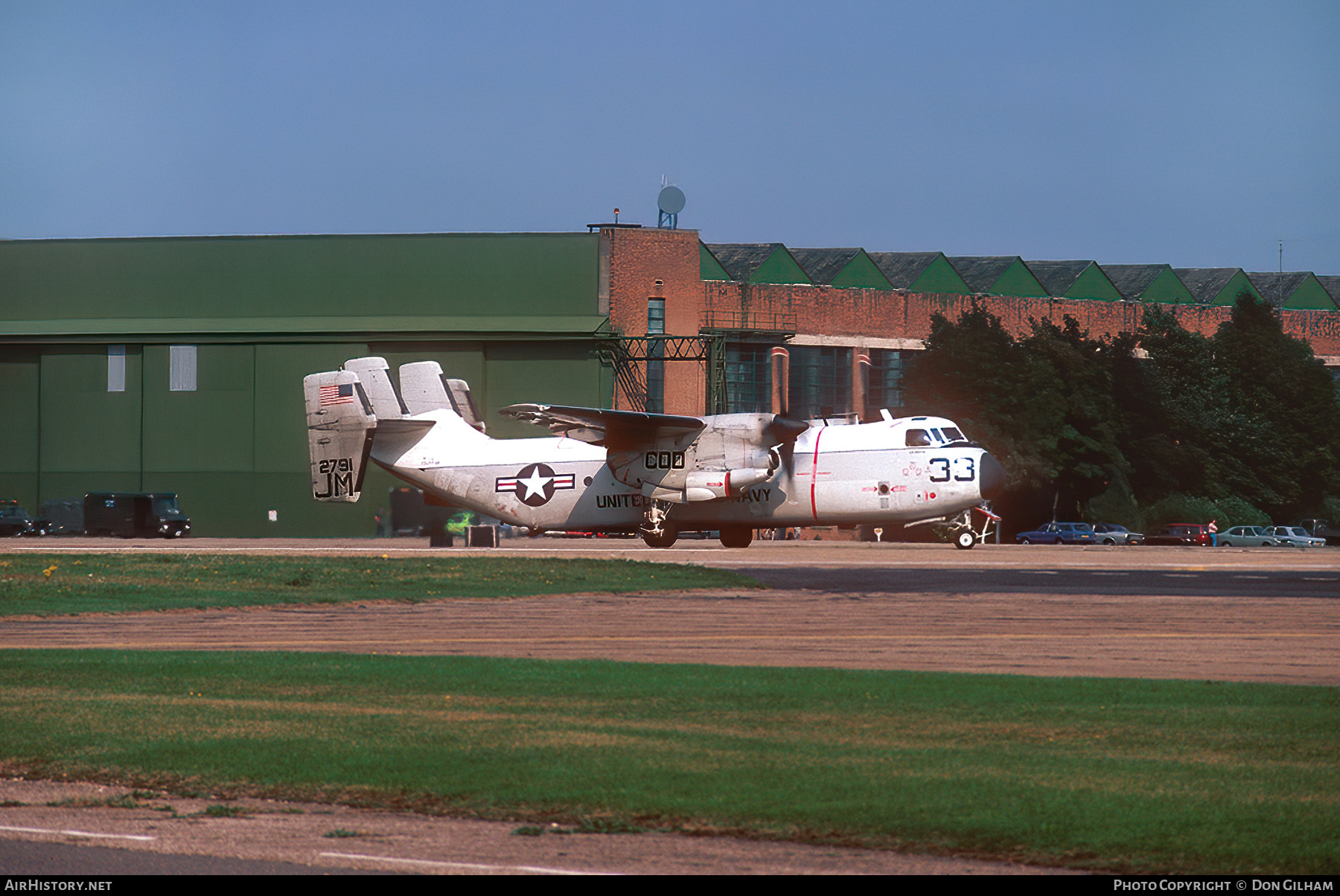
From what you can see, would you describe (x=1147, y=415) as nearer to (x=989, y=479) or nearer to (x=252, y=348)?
(x=989, y=479)

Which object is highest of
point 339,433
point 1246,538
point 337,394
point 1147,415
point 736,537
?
point 1147,415

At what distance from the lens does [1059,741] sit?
11.2 meters

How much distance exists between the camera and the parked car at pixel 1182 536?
76312mm

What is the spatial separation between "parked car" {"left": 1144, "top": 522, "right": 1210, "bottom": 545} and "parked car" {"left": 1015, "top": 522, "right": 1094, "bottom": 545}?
12.5 feet

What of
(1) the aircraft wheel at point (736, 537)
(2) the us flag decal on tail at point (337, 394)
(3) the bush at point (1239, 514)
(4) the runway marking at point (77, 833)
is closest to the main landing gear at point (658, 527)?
(1) the aircraft wheel at point (736, 537)

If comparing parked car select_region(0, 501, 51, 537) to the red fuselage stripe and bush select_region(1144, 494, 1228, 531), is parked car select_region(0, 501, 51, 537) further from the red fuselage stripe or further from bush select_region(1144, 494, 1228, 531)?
bush select_region(1144, 494, 1228, 531)

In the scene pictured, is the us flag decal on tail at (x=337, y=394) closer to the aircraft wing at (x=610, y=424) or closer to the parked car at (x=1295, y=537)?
the aircraft wing at (x=610, y=424)

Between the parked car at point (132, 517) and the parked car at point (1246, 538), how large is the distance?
58347mm

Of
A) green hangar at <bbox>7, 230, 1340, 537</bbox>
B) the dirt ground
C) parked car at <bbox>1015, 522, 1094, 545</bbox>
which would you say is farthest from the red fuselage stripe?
parked car at <bbox>1015, 522, 1094, 545</bbox>

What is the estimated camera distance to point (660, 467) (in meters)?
45.0

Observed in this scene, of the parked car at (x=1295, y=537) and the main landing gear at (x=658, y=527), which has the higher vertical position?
the main landing gear at (x=658, y=527)

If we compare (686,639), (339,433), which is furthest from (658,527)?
(686,639)

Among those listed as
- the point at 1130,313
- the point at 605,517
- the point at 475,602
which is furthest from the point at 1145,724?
the point at 1130,313

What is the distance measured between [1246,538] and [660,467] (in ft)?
156
